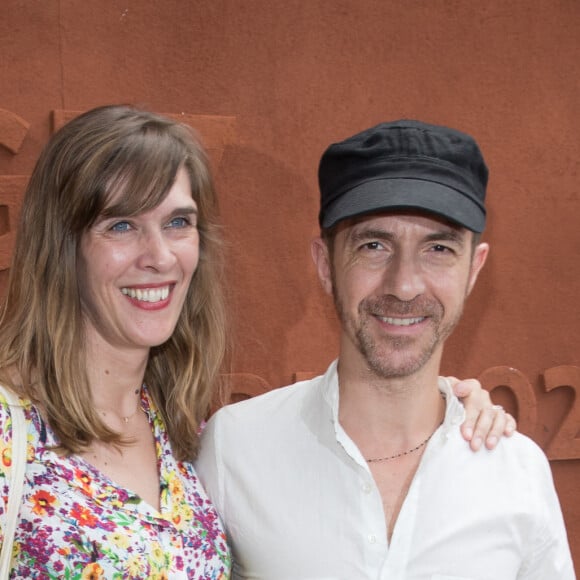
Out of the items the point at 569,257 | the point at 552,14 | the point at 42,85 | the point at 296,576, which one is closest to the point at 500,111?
the point at 552,14

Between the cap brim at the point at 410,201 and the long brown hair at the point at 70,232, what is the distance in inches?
16.2

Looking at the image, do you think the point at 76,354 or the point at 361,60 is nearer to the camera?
the point at 76,354

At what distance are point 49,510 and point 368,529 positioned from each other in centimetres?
60

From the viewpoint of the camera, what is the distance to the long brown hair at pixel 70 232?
1.77 meters

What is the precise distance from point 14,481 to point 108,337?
429 mm

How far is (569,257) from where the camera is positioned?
343cm

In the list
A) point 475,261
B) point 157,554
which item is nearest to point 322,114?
point 475,261

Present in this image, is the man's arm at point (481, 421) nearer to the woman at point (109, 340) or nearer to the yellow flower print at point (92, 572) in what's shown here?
the woman at point (109, 340)

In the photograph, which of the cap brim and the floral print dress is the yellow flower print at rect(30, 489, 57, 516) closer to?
the floral print dress

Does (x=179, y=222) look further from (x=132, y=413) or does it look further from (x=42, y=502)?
(x=42, y=502)

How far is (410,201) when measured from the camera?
1621mm

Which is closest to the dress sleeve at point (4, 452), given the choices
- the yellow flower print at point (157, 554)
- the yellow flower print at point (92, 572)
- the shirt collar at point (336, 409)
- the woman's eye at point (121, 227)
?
the yellow flower print at point (92, 572)

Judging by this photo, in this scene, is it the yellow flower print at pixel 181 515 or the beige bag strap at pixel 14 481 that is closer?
the beige bag strap at pixel 14 481

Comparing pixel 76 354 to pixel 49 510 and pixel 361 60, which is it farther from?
pixel 361 60
